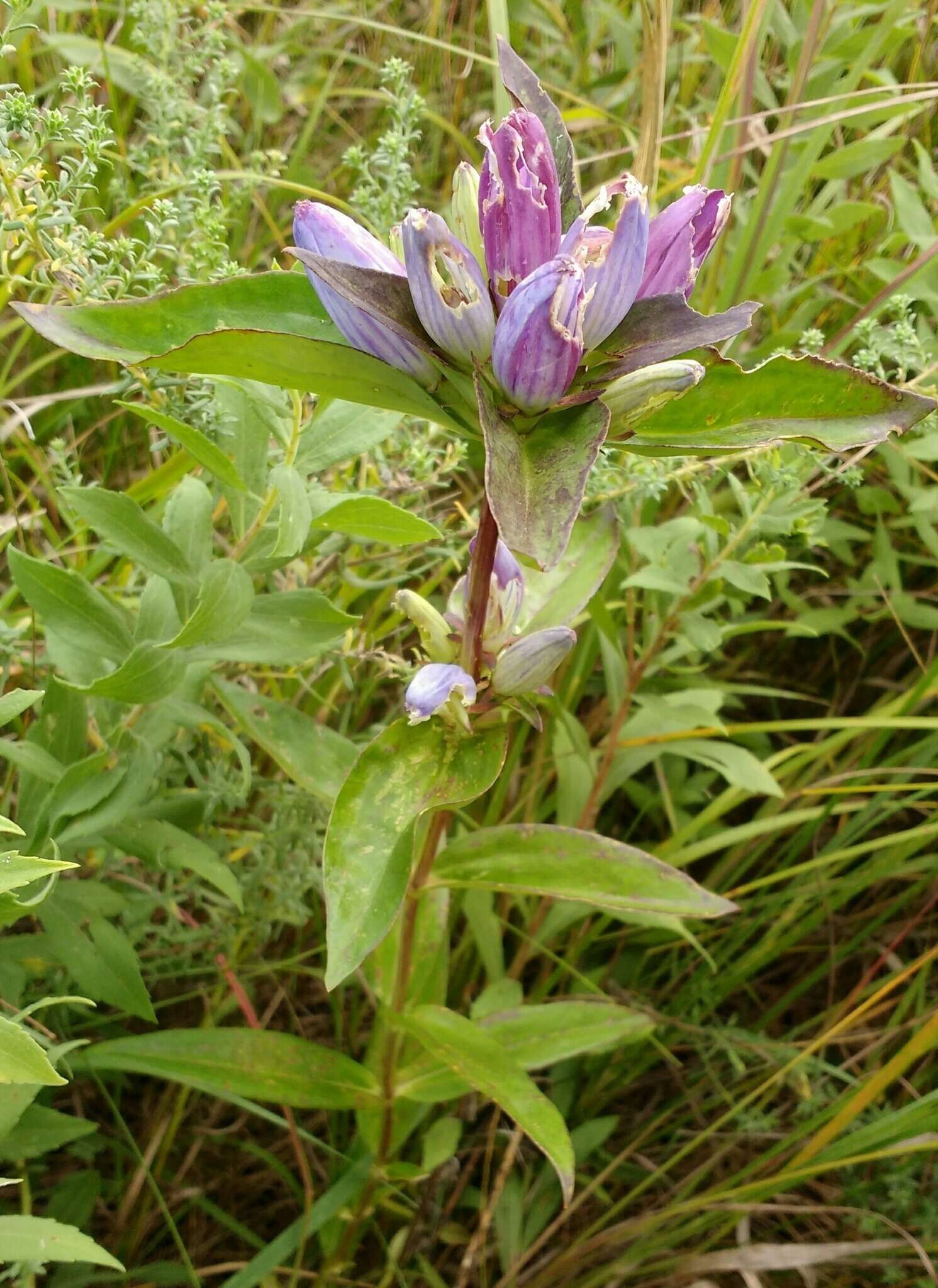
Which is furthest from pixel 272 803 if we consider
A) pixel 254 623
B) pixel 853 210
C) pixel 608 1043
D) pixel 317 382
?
pixel 853 210

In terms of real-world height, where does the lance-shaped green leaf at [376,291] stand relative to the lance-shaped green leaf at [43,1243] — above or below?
above

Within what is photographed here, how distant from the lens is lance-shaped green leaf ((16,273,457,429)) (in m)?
0.74

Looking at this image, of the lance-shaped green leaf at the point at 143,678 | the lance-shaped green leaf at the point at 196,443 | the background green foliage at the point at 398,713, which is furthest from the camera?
the background green foliage at the point at 398,713

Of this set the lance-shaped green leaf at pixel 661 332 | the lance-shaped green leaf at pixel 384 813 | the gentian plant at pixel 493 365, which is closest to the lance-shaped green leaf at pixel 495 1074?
the gentian plant at pixel 493 365

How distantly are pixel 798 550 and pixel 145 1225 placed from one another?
1.29 m

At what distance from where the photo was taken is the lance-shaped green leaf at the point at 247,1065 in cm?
117

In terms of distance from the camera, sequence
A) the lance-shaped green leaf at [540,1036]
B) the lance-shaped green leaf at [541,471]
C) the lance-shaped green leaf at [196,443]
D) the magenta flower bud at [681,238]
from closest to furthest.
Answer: the lance-shaped green leaf at [541,471] < the magenta flower bud at [681,238] < the lance-shaped green leaf at [196,443] < the lance-shaped green leaf at [540,1036]

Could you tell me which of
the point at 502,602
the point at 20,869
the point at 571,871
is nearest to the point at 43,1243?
the point at 20,869

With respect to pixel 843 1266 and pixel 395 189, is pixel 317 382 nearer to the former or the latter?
pixel 395 189

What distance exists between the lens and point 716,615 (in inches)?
68.6

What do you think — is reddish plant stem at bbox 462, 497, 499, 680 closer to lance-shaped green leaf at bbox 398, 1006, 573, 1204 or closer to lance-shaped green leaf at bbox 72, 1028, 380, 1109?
lance-shaped green leaf at bbox 398, 1006, 573, 1204

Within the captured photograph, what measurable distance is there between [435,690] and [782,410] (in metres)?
0.36

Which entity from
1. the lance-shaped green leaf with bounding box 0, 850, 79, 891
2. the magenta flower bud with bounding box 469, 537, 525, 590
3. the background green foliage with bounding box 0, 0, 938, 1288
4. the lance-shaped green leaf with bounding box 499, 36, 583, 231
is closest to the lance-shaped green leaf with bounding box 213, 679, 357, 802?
the background green foliage with bounding box 0, 0, 938, 1288

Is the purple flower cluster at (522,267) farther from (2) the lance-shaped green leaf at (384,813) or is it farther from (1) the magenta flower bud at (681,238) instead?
(2) the lance-shaped green leaf at (384,813)
